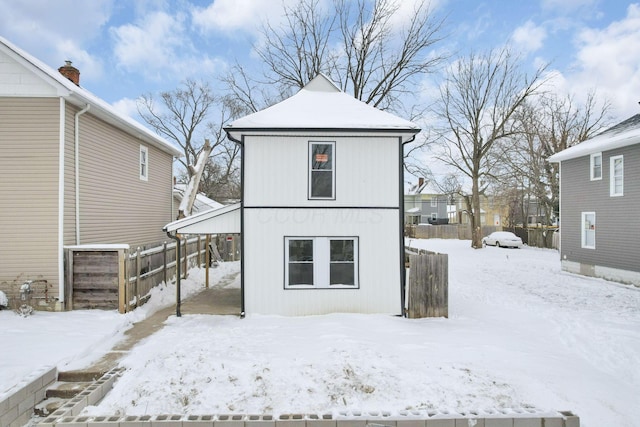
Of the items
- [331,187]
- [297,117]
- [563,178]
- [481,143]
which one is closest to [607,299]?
[563,178]

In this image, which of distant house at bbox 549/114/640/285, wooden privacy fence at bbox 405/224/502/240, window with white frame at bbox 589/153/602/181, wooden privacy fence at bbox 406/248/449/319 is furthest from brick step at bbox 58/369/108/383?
wooden privacy fence at bbox 405/224/502/240

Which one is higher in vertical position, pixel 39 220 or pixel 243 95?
pixel 243 95

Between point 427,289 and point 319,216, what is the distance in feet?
10.8

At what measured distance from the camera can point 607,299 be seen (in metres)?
11.5

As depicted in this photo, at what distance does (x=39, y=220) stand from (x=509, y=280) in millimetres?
16078

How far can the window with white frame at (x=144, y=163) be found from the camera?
13673mm

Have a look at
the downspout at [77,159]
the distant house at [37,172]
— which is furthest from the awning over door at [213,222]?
the distant house at [37,172]

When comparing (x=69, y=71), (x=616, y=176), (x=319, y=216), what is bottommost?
(x=319, y=216)

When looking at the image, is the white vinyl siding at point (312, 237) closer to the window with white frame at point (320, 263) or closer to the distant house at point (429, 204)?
the window with white frame at point (320, 263)

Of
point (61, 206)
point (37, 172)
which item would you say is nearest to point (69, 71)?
point (37, 172)

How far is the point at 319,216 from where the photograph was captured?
934 centimetres

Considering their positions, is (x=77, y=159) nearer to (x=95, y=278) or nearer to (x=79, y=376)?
(x=95, y=278)

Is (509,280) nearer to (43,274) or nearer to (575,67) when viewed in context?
(43,274)

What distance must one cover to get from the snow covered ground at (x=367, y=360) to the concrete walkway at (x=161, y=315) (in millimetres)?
280
